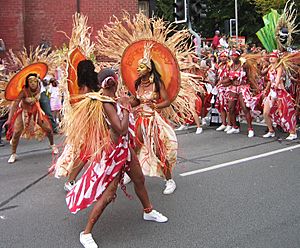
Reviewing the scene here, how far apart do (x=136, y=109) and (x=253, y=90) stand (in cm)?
506

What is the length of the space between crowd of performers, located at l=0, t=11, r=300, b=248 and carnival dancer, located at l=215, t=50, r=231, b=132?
0.02m

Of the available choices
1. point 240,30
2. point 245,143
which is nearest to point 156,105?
point 245,143

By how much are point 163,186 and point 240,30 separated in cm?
2873

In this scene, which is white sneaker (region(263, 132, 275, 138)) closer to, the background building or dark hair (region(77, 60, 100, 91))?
dark hair (region(77, 60, 100, 91))

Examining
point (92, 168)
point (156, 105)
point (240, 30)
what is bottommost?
point (92, 168)

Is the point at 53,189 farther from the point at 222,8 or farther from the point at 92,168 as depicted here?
the point at 222,8

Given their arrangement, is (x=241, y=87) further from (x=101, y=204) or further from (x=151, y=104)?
(x=101, y=204)

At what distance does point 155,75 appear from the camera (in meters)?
5.44

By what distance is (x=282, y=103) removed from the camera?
880cm

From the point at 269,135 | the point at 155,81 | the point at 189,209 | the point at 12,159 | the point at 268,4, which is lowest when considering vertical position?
the point at 189,209

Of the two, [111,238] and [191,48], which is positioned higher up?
[191,48]

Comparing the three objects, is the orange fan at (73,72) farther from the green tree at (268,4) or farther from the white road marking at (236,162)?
the green tree at (268,4)

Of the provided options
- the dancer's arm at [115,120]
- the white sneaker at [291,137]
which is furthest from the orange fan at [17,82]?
the white sneaker at [291,137]

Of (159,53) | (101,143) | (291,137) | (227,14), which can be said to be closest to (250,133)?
(291,137)
